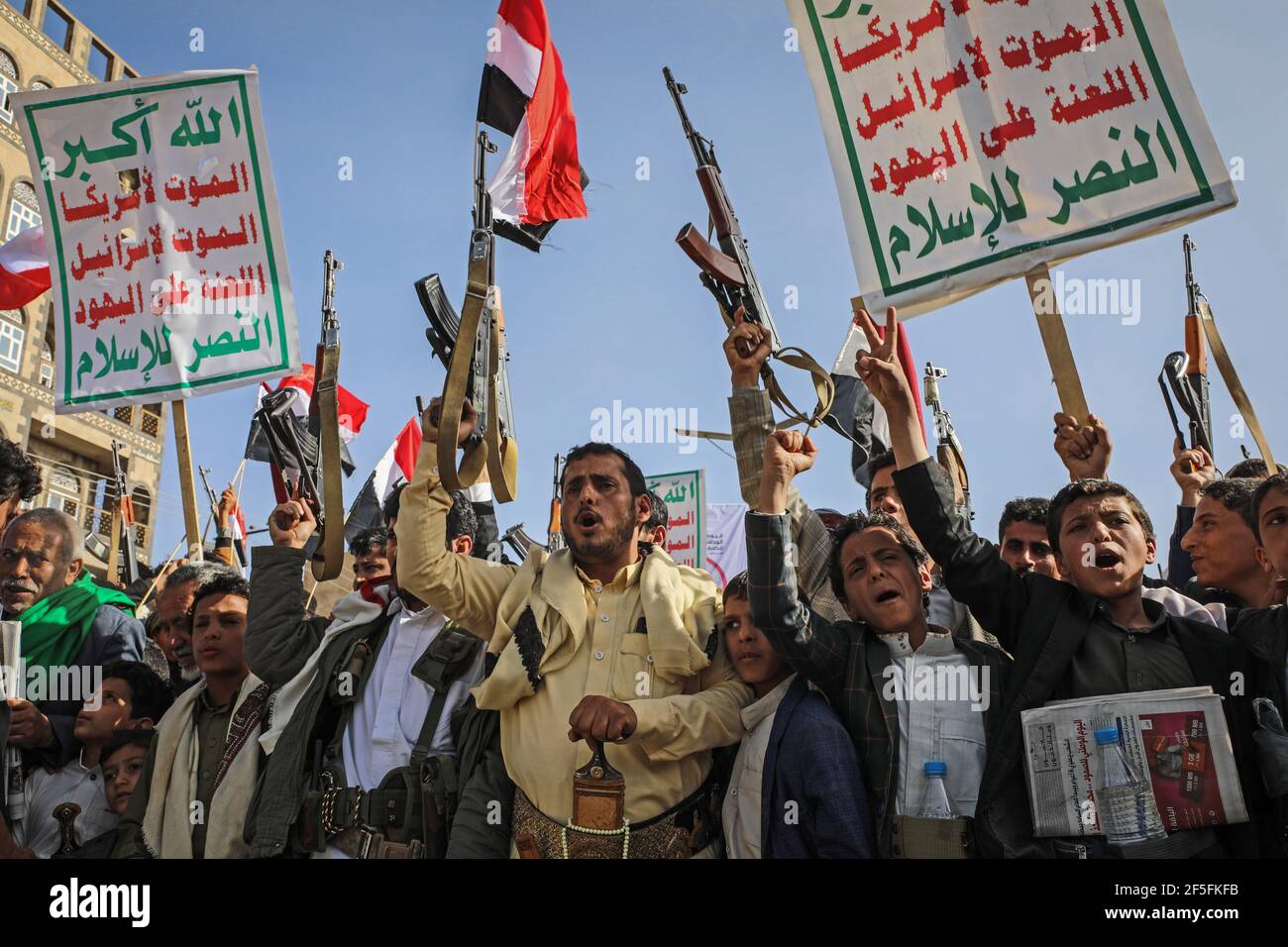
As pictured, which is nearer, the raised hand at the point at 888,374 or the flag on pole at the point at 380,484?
the raised hand at the point at 888,374

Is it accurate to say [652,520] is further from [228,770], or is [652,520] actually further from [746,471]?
[228,770]

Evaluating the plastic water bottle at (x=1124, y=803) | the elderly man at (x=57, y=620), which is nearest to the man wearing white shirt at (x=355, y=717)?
the elderly man at (x=57, y=620)

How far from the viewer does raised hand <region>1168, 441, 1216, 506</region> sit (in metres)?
4.69

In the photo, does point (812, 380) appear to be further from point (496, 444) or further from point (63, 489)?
point (63, 489)

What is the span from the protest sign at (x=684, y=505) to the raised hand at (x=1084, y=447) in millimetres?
5802

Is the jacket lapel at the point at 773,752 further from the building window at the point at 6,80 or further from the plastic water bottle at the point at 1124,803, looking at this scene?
the building window at the point at 6,80

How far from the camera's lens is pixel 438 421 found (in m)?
3.77

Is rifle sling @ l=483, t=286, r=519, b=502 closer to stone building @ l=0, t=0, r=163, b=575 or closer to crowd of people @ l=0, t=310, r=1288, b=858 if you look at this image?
crowd of people @ l=0, t=310, r=1288, b=858

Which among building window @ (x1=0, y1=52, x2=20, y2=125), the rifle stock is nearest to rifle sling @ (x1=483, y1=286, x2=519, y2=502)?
the rifle stock

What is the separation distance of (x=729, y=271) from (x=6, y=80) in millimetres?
25541

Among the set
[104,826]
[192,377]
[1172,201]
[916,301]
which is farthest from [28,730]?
[1172,201]

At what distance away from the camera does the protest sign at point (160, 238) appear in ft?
17.8

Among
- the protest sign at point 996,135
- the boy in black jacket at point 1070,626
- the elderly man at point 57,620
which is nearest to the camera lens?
the boy in black jacket at point 1070,626

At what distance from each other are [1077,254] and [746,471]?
1.42 meters
